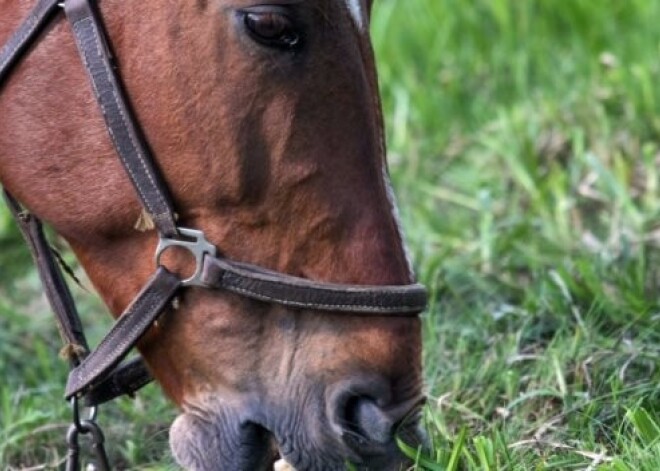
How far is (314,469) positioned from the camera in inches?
104

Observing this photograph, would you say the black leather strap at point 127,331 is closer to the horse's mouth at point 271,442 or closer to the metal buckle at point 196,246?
the metal buckle at point 196,246

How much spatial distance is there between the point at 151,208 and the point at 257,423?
43cm

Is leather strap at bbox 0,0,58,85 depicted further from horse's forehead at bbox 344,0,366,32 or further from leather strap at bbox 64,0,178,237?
horse's forehead at bbox 344,0,366,32

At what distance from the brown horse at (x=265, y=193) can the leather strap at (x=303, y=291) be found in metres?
0.02

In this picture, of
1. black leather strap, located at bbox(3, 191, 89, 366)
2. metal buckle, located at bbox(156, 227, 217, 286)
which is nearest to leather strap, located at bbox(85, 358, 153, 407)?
black leather strap, located at bbox(3, 191, 89, 366)

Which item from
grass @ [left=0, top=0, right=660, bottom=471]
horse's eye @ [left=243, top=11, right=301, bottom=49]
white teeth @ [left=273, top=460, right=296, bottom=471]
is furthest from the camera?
grass @ [left=0, top=0, right=660, bottom=471]

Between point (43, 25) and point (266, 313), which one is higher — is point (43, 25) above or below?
above

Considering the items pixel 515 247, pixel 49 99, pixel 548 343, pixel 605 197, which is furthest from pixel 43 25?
pixel 605 197

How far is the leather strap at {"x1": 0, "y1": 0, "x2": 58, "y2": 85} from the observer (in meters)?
2.70

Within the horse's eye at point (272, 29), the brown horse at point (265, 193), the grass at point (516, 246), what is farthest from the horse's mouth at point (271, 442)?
the horse's eye at point (272, 29)

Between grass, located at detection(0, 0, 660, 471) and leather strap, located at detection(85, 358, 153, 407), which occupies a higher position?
leather strap, located at detection(85, 358, 153, 407)

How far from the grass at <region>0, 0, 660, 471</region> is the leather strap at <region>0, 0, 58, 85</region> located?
41.3 inches

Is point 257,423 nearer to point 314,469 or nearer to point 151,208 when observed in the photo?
point 314,469

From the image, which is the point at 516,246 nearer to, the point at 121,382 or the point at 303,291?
the point at 121,382
